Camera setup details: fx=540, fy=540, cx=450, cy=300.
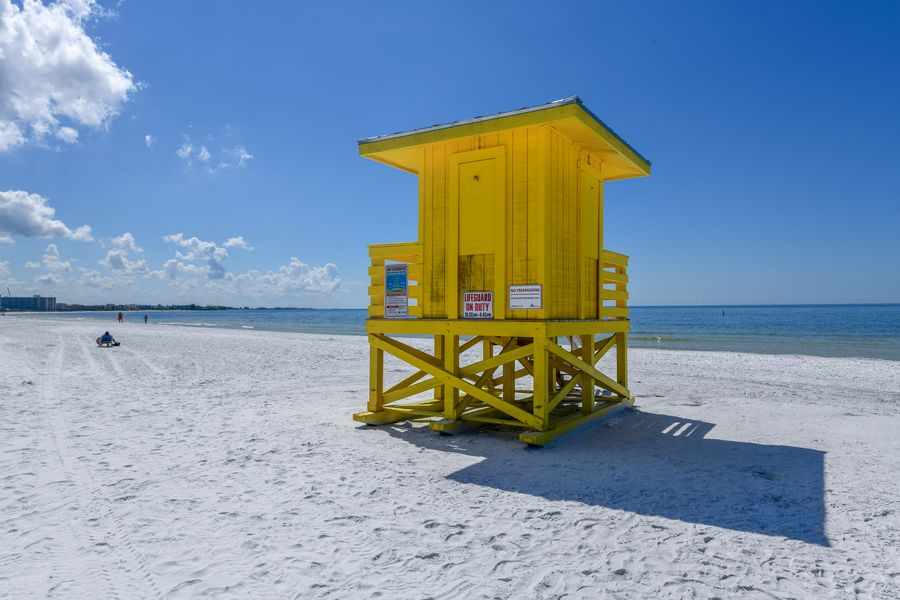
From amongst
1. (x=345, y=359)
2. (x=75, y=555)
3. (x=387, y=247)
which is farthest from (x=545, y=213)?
(x=345, y=359)

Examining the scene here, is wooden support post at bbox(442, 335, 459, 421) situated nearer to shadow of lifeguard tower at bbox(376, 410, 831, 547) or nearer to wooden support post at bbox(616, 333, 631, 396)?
shadow of lifeguard tower at bbox(376, 410, 831, 547)

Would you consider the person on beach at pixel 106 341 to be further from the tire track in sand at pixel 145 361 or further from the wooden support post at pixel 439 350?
the wooden support post at pixel 439 350

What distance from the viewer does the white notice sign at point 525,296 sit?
7.32 m

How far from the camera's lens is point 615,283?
9914 millimetres

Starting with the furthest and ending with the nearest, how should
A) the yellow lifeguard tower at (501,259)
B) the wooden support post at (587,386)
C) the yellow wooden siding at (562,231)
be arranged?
the wooden support post at (587,386), the yellow wooden siding at (562,231), the yellow lifeguard tower at (501,259)

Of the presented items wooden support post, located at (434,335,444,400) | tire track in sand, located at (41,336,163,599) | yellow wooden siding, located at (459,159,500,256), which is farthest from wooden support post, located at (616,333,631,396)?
tire track in sand, located at (41,336,163,599)

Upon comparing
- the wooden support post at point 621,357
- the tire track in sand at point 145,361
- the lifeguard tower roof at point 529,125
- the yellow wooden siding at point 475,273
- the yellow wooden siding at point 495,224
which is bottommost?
the tire track in sand at point 145,361

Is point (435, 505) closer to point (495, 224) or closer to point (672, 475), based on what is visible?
point (672, 475)

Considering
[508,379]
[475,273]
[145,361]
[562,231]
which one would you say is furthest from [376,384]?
[145,361]

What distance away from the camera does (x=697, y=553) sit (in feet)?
13.3

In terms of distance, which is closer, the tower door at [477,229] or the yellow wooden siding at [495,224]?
the yellow wooden siding at [495,224]

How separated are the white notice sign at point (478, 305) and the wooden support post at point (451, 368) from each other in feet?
1.39

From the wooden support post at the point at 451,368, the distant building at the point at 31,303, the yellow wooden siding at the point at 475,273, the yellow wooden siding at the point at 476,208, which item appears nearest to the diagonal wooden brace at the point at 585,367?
the yellow wooden siding at the point at 475,273

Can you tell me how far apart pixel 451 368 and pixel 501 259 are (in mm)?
1825
